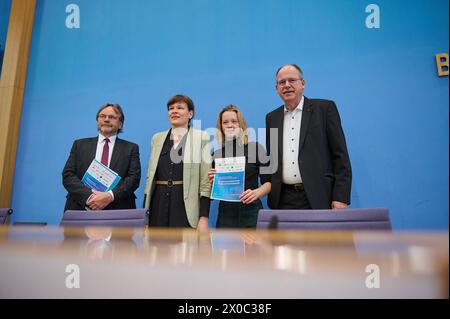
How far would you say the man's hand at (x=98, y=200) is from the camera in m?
2.17

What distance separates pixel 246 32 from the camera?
3209mm

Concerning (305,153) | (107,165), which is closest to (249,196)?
(305,153)

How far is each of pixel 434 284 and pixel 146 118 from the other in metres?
3.12

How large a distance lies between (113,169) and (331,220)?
1622 mm

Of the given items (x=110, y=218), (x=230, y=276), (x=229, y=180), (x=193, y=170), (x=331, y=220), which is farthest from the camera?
(x=193, y=170)

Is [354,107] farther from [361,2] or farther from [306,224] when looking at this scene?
[306,224]

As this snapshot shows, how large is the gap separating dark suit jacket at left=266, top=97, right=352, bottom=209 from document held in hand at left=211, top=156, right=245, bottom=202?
0.65 feet

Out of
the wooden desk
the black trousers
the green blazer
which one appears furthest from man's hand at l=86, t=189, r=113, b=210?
the wooden desk

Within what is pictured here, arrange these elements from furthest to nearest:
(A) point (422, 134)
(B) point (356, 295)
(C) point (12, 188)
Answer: (C) point (12, 188)
(A) point (422, 134)
(B) point (356, 295)

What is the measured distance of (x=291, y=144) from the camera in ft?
7.02

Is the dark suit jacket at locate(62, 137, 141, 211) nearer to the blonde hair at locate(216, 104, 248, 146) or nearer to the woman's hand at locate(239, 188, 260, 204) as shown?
the blonde hair at locate(216, 104, 248, 146)

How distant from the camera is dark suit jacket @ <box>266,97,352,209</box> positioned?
1.97m

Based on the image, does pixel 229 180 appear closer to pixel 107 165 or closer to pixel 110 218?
pixel 110 218

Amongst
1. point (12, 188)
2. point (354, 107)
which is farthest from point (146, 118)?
point (354, 107)
